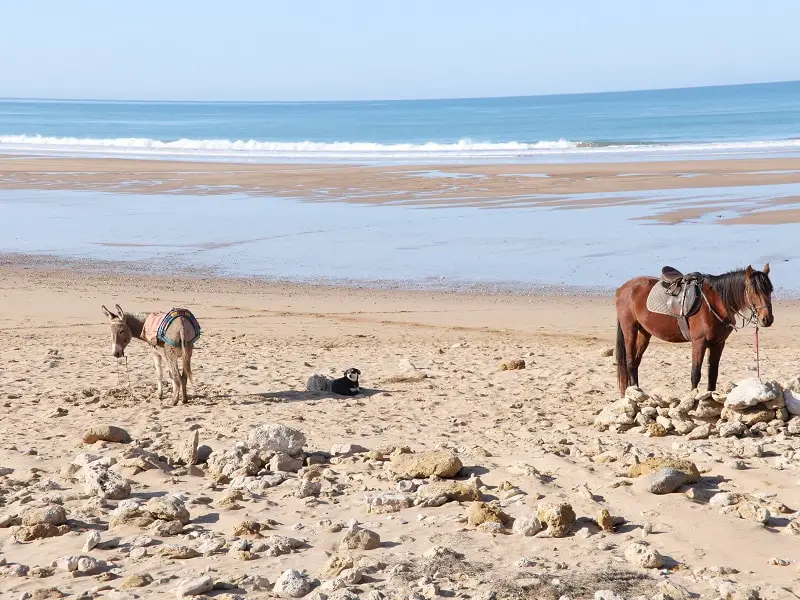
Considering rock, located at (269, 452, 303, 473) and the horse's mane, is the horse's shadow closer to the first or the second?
rock, located at (269, 452, 303, 473)

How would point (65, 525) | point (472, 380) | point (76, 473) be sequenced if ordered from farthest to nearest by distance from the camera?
point (472, 380) → point (76, 473) → point (65, 525)

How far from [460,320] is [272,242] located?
891 centimetres

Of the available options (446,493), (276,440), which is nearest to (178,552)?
(446,493)

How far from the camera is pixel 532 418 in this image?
10055mm

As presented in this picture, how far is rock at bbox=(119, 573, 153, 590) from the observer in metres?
5.94

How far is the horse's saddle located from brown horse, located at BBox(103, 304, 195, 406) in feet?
16.9

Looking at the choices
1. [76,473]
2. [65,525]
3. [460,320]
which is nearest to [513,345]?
[460,320]

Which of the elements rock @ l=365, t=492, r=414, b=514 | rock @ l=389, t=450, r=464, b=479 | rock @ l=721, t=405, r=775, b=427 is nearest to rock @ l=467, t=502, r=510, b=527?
rock @ l=365, t=492, r=414, b=514

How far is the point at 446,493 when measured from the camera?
7309mm

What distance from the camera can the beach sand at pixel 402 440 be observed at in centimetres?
609

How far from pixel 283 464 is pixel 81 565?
2316 millimetres

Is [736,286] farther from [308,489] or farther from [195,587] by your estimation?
[195,587]

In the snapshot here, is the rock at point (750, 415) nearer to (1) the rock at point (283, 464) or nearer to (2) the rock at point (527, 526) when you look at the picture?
(2) the rock at point (527, 526)

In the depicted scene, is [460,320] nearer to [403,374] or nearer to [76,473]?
[403,374]
